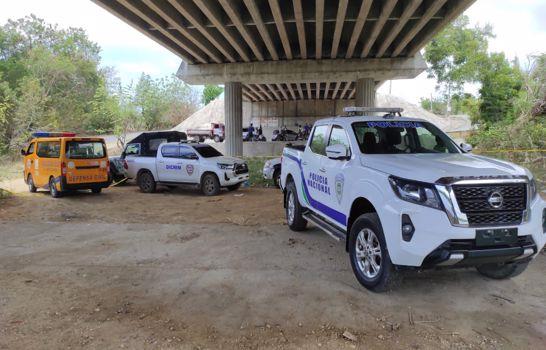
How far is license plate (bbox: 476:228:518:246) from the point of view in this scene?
152 inches

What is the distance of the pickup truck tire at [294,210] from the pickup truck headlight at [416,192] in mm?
3101

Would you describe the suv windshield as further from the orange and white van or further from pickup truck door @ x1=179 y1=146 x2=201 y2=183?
the orange and white van

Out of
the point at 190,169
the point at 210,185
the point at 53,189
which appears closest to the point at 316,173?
the point at 210,185

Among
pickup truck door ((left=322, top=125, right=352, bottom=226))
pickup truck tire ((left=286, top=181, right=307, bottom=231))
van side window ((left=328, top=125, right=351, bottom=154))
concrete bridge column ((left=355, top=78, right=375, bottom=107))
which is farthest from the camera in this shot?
concrete bridge column ((left=355, top=78, right=375, bottom=107))

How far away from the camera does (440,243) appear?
3820 mm

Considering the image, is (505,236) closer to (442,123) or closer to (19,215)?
(19,215)

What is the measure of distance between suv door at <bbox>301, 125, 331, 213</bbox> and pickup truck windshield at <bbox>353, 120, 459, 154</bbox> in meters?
0.79

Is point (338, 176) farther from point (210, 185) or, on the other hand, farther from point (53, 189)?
point (53, 189)

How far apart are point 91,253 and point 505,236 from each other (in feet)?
18.4

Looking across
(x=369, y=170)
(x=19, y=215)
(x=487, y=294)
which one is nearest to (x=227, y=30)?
(x=19, y=215)

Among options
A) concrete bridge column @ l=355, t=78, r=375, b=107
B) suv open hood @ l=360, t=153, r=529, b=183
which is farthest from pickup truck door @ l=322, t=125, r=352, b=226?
concrete bridge column @ l=355, t=78, r=375, b=107

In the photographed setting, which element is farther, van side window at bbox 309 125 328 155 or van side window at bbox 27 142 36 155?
van side window at bbox 27 142 36 155

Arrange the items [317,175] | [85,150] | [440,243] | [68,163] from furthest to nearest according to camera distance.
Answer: [85,150] → [68,163] → [317,175] → [440,243]

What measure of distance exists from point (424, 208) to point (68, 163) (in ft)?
36.5
